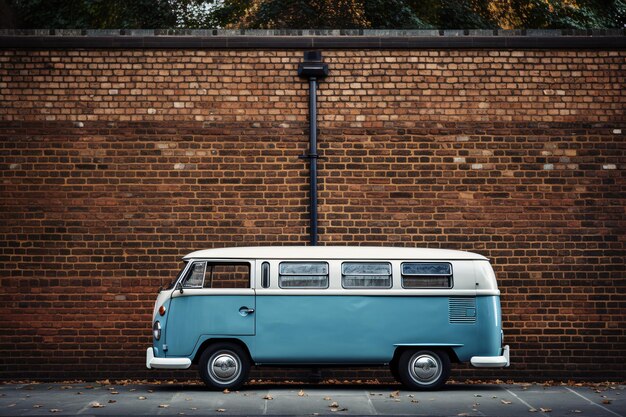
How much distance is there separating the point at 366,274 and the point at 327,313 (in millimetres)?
738

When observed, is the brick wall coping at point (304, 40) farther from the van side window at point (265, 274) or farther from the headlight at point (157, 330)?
the headlight at point (157, 330)

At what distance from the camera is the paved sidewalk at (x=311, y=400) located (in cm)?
1008

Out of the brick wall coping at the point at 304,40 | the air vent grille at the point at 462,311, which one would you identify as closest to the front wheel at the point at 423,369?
the air vent grille at the point at 462,311

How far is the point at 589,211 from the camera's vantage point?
13.4m

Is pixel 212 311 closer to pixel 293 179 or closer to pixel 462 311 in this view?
pixel 293 179

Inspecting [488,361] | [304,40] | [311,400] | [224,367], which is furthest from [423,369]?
[304,40]

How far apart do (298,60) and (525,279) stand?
476cm

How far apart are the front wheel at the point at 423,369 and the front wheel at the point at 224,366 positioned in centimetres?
208

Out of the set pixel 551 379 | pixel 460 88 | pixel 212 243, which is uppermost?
→ pixel 460 88

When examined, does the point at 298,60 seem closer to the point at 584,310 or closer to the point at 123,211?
the point at 123,211

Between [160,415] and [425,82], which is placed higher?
[425,82]

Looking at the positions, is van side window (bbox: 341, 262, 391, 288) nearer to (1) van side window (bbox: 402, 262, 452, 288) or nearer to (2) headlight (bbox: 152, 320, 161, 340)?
(1) van side window (bbox: 402, 262, 452, 288)

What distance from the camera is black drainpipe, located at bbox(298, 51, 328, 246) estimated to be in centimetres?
1327

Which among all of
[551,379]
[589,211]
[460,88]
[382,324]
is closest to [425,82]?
[460,88]
